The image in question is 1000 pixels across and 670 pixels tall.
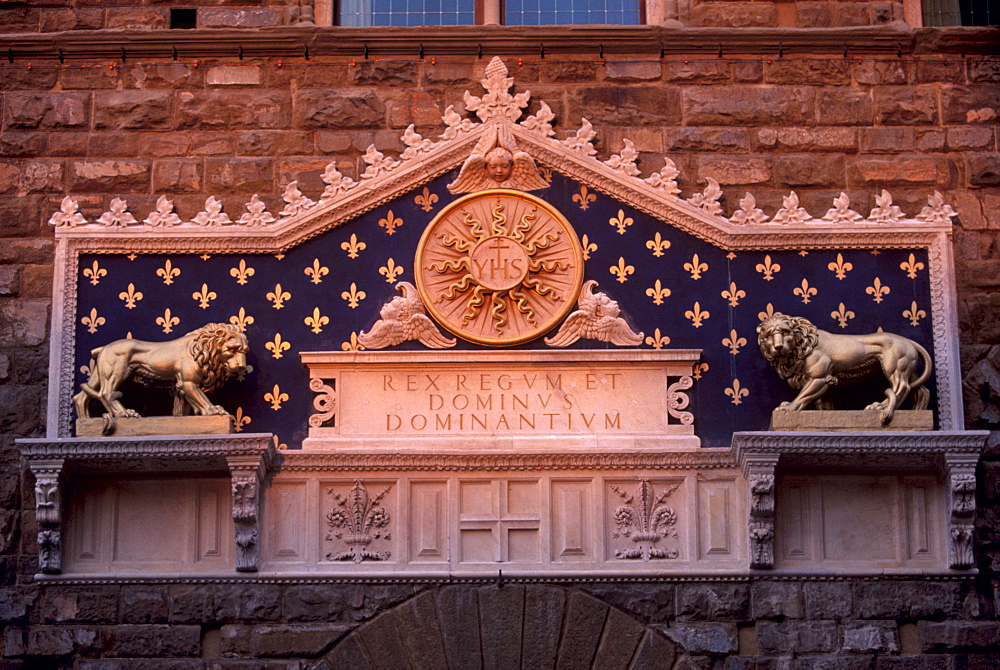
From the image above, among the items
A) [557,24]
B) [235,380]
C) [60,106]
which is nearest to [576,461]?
[235,380]

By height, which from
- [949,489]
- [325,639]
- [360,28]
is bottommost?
[325,639]

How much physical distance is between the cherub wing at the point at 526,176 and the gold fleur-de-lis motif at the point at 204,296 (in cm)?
224

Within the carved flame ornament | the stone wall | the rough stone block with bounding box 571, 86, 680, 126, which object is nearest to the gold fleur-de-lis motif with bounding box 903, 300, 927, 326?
the stone wall

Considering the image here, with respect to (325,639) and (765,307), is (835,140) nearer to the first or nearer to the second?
(765,307)

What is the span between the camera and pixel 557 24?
12.3m

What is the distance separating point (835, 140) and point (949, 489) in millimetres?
2676

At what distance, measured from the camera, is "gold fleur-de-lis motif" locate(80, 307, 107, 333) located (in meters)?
11.4

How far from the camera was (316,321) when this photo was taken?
11.4 m

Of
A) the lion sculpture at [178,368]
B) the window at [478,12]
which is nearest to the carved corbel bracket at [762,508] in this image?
the lion sculpture at [178,368]

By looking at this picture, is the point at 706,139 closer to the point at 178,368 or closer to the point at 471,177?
the point at 471,177

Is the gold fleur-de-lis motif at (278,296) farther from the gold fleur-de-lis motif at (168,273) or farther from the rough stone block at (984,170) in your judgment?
the rough stone block at (984,170)

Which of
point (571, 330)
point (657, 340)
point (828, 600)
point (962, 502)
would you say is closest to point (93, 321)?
point (571, 330)

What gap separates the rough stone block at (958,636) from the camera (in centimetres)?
1074

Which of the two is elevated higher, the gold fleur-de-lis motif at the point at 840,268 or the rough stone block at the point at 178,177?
the rough stone block at the point at 178,177
